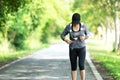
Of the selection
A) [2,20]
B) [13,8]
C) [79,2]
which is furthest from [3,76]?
[79,2]

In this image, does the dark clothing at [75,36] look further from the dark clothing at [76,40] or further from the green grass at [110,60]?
the green grass at [110,60]

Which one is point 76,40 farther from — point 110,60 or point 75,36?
point 110,60

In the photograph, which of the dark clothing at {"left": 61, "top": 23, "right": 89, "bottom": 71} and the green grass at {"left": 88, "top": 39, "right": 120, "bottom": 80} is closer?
the dark clothing at {"left": 61, "top": 23, "right": 89, "bottom": 71}

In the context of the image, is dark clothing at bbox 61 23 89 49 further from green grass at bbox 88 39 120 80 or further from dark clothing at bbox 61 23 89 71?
green grass at bbox 88 39 120 80

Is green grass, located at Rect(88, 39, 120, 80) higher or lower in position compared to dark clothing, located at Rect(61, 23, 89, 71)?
lower

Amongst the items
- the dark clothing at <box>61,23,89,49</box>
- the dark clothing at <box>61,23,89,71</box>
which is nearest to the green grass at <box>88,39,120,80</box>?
the dark clothing at <box>61,23,89,71</box>

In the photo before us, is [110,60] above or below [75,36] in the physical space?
below

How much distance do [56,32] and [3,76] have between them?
64.5 metres

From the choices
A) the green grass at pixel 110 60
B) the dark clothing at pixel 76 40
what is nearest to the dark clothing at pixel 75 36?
the dark clothing at pixel 76 40

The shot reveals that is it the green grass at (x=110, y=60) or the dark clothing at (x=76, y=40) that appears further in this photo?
the green grass at (x=110, y=60)

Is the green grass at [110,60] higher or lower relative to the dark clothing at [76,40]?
lower

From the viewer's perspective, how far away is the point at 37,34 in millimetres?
52250

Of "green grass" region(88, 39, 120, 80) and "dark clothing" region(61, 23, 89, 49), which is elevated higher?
"dark clothing" region(61, 23, 89, 49)

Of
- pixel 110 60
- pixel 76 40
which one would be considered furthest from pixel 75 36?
pixel 110 60
